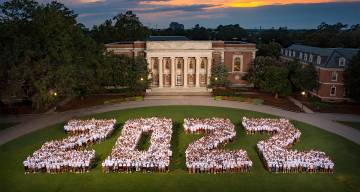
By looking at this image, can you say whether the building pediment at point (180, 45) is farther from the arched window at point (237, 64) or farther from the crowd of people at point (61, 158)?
the crowd of people at point (61, 158)

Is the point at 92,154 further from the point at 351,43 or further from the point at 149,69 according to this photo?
the point at 351,43

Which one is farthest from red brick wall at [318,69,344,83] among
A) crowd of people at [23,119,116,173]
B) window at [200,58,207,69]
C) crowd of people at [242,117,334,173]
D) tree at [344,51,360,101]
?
crowd of people at [23,119,116,173]

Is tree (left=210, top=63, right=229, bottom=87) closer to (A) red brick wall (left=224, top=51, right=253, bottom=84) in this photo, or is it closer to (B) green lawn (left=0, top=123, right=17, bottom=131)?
(A) red brick wall (left=224, top=51, right=253, bottom=84)

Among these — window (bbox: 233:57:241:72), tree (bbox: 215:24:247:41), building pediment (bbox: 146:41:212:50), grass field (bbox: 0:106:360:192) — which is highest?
tree (bbox: 215:24:247:41)

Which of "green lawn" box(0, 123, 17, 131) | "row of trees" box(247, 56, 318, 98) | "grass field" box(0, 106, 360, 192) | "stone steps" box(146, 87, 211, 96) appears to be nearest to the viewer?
"grass field" box(0, 106, 360, 192)

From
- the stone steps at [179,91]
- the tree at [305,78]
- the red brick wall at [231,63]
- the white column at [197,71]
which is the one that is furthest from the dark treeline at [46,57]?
the tree at [305,78]

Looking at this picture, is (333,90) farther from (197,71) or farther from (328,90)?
(197,71)
